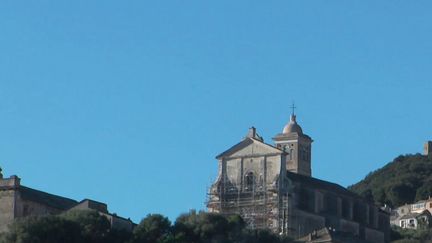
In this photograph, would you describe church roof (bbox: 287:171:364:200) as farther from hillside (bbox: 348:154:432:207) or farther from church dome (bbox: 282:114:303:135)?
hillside (bbox: 348:154:432:207)

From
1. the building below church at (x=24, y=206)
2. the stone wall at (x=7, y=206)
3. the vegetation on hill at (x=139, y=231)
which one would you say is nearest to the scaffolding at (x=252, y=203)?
the vegetation on hill at (x=139, y=231)

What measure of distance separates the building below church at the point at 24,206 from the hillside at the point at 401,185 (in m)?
65.5

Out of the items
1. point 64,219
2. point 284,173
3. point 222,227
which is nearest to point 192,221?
point 222,227

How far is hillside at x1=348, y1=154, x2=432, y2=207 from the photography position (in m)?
150

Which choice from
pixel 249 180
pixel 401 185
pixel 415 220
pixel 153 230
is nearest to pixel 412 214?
pixel 415 220

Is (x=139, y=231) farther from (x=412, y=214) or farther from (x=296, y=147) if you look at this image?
(x=412, y=214)

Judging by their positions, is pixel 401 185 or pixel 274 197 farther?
pixel 401 185

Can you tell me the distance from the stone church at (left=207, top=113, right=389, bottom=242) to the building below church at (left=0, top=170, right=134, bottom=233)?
13.2 m

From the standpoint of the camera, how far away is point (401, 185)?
15162 centimetres

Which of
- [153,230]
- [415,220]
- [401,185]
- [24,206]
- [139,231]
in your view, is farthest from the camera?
[401,185]

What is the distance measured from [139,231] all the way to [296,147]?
115ft

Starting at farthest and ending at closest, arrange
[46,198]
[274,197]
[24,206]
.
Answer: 1. [274,197]
2. [46,198]
3. [24,206]

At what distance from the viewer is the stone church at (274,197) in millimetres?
96125

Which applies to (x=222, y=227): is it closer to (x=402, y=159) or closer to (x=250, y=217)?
(x=250, y=217)
